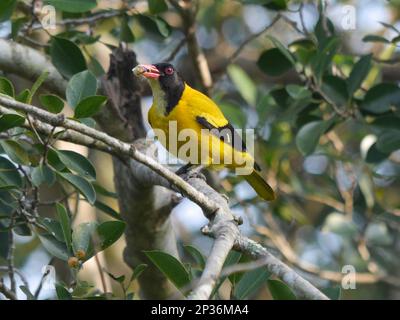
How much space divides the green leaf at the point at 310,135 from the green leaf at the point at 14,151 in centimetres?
160

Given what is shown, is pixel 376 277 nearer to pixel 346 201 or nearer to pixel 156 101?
pixel 346 201

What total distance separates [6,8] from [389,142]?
2.10 meters

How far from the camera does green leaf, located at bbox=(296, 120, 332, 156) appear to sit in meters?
4.36

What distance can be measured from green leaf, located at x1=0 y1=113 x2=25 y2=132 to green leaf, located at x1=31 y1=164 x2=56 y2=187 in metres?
0.22

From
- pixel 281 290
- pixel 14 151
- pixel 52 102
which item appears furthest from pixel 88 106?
pixel 281 290

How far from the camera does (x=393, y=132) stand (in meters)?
4.21

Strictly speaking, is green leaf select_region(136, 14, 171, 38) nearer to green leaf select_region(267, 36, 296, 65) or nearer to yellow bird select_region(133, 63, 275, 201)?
yellow bird select_region(133, 63, 275, 201)

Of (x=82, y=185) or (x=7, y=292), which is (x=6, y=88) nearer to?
(x=82, y=185)

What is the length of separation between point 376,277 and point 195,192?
2.80 m

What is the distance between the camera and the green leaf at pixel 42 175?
11.0ft

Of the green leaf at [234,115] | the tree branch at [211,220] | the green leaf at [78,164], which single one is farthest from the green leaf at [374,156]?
the green leaf at [78,164]

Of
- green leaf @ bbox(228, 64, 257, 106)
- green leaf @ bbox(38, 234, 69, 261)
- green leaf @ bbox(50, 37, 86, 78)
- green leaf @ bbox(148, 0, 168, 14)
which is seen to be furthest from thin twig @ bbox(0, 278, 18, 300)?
green leaf @ bbox(228, 64, 257, 106)

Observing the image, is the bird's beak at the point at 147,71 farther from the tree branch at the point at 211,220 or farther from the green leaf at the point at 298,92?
the tree branch at the point at 211,220
